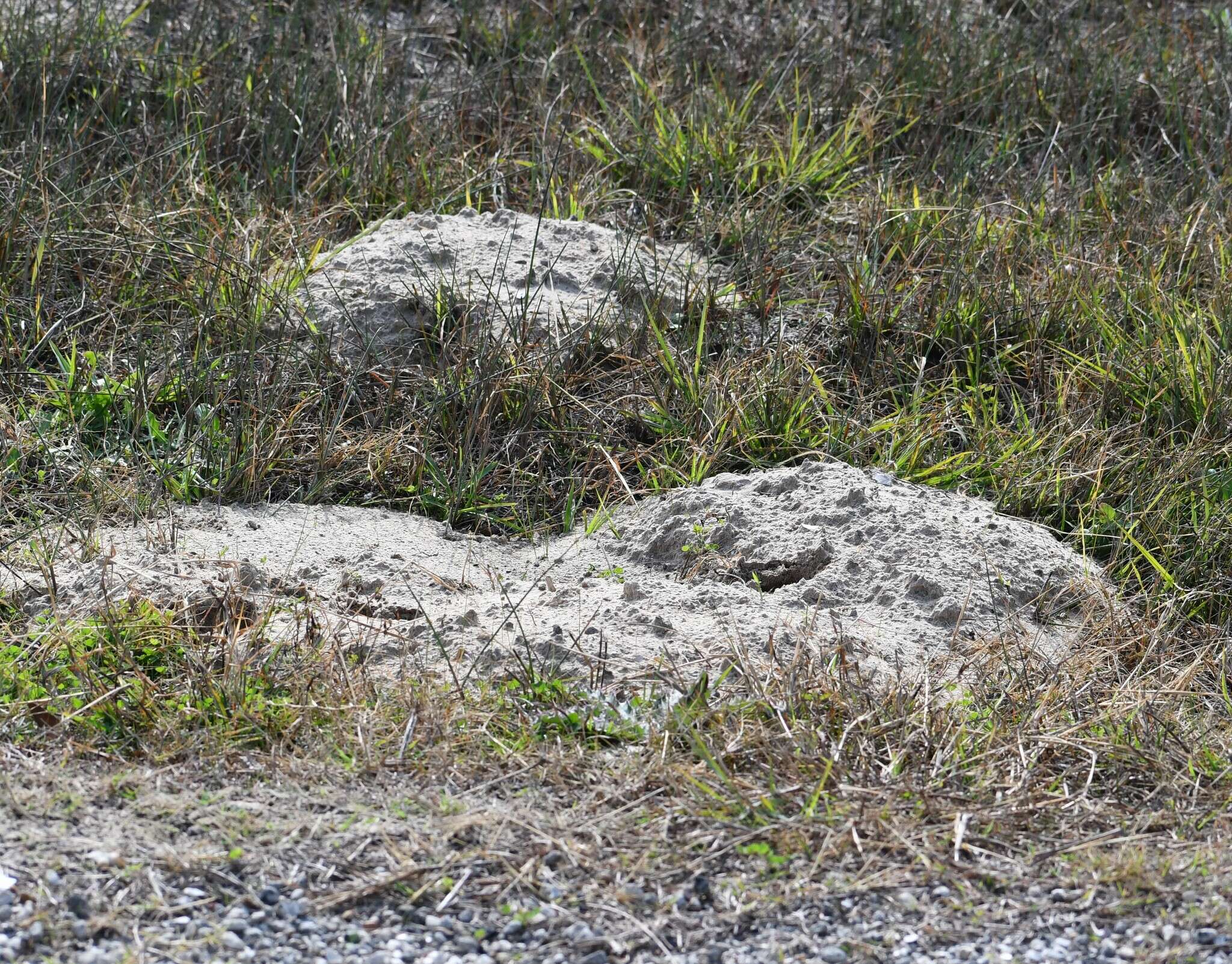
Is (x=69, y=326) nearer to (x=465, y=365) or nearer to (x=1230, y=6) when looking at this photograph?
(x=465, y=365)

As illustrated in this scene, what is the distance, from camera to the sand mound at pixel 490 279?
4.39m

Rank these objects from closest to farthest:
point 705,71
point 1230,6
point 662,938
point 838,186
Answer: point 662,938, point 838,186, point 705,71, point 1230,6

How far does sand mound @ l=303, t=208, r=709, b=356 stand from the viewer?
14.4ft

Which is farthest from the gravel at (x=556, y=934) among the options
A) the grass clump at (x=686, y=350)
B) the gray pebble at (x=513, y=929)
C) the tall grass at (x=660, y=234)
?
the tall grass at (x=660, y=234)

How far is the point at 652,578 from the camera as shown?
355 cm

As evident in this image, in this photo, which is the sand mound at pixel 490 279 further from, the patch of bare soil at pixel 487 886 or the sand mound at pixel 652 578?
the patch of bare soil at pixel 487 886

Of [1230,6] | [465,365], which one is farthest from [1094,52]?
[465,365]

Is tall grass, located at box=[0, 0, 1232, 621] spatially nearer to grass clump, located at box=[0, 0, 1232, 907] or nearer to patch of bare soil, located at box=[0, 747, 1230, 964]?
grass clump, located at box=[0, 0, 1232, 907]

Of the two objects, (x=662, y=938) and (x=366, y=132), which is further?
(x=366, y=132)

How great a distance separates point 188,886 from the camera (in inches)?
95.7

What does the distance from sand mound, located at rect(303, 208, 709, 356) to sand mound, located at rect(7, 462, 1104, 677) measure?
0.79m

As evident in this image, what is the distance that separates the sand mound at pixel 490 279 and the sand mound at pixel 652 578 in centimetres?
79

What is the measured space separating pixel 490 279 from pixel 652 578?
1399 mm

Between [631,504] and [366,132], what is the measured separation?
225 cm
